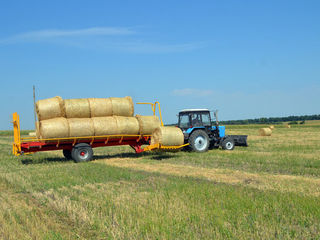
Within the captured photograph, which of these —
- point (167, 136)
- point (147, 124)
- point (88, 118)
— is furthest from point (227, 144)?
point (88, 118)

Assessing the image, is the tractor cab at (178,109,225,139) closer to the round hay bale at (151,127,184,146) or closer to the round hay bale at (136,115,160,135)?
the round hay bale at (151,127,184,146)

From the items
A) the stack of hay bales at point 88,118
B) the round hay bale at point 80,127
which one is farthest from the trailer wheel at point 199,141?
the round hay bale at point 80,127

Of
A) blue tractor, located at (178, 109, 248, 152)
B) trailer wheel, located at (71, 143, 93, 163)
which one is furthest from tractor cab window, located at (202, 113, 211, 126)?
trailer wheel, located at (71, 143, 93, 163)

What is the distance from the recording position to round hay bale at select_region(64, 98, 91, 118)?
43.2 ft

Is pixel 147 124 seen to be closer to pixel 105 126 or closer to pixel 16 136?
pixel 105 126

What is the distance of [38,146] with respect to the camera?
509 inches

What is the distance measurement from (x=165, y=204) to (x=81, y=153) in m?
8.27

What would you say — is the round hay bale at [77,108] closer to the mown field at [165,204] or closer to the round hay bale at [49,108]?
the round hay bale at [49,108]

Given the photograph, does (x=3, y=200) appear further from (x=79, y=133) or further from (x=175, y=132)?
(x=175, y=132)

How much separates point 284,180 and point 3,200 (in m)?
6.15

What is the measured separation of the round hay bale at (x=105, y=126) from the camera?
1340 cm

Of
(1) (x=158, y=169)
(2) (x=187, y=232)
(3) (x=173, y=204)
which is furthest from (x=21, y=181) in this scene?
(2) (x=187, y=232)

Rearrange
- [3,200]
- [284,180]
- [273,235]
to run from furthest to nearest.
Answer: [284,180] < [3,200] < [273,235]

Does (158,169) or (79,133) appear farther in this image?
(79,133)
